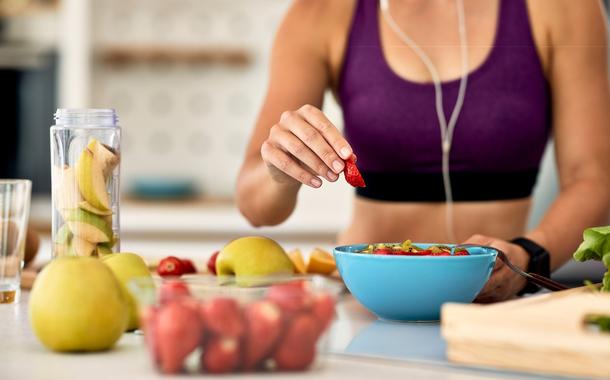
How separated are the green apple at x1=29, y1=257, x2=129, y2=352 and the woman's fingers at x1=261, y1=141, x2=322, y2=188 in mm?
383

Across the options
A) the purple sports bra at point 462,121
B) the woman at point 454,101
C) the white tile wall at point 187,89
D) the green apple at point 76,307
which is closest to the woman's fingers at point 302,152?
the green apple at point 76,307

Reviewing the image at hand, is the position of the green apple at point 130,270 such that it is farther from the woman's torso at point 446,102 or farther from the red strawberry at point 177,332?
the woman's torso at point 446,102

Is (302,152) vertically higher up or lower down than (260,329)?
higher up

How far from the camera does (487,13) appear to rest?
1785 millimetres

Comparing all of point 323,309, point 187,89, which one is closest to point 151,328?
point 323,309

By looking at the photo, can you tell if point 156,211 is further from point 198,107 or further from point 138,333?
point 138,333

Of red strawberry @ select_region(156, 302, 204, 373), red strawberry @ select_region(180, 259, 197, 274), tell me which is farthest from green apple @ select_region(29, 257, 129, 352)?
red strawberry @ select_region(180, 259, 197, 274)

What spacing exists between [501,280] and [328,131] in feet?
0.89

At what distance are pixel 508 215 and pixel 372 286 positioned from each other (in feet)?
2.76

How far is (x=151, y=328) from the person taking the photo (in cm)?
77

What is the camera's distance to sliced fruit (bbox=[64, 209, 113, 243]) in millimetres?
1113

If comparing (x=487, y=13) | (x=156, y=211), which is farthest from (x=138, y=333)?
(x=156, y=211)

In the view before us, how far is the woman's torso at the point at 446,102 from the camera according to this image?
1.73 meters

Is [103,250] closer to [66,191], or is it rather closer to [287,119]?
[66,191]
